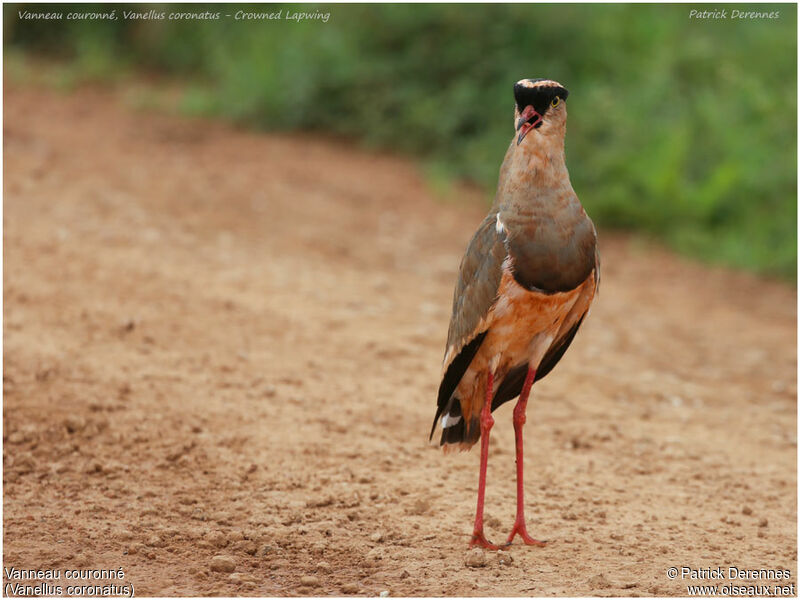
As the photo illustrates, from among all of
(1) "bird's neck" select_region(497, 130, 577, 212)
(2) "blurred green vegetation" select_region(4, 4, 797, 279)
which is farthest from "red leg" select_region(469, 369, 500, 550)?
(2) "blurred green vegetation" select_region(4, 4, 797, 279)

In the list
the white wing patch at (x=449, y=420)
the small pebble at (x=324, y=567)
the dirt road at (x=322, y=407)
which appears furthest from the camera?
the white wing patch at (x=449, y=420)

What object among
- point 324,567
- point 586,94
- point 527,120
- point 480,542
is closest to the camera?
point 527,120

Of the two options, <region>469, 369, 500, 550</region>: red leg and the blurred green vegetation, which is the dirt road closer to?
<region>469, 369, 500, 550</region>: red leg

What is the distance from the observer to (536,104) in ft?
12.6

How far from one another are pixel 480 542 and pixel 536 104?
171 cm

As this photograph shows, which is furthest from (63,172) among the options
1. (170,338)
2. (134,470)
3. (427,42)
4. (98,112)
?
(134,470)

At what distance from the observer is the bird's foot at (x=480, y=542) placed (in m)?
4.11

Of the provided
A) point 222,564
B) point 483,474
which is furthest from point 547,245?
point 222,564

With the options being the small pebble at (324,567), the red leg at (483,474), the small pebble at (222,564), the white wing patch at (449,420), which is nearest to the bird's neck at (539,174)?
the red leg at (483,474)

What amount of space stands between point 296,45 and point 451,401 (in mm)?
7850

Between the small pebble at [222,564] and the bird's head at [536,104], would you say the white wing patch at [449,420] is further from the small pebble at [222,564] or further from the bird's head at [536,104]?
the bird's head at [536,104]

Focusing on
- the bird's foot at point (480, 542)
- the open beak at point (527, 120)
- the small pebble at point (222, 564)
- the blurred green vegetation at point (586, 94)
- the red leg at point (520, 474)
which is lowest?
the small pebble at point (222, 564)

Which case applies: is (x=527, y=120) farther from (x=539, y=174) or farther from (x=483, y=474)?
(x=483, y=474)

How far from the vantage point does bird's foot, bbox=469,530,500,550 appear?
4113mm
